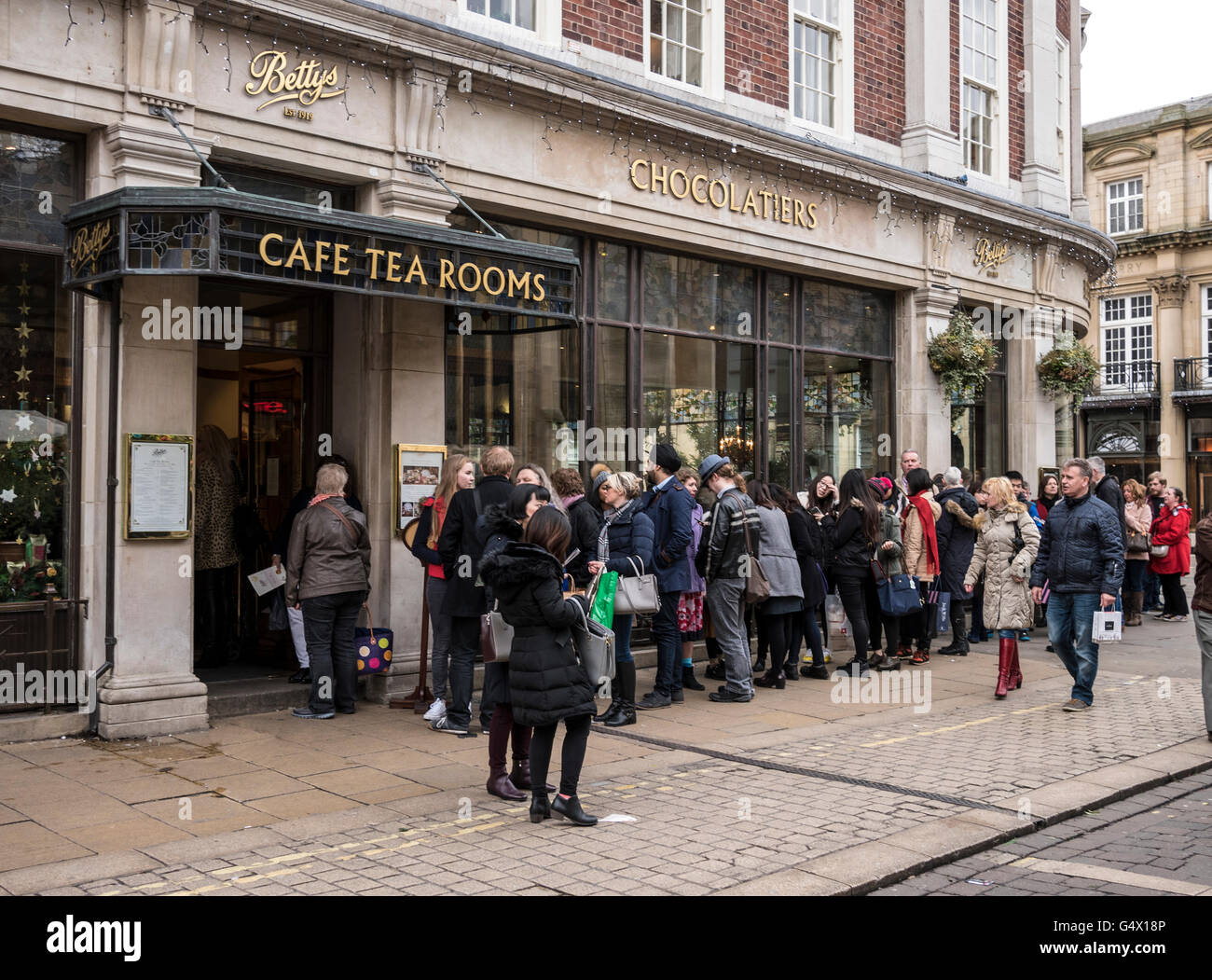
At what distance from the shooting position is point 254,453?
10.9 m

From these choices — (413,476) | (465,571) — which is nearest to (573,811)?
(465,571)

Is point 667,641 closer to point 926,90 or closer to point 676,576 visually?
point 676,576

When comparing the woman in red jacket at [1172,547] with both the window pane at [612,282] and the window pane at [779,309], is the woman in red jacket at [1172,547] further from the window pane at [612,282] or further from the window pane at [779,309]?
the window pane at [612,282]

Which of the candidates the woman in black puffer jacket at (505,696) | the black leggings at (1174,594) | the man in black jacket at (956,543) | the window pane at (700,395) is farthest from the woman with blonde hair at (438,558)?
the black leggings at (1174,594)

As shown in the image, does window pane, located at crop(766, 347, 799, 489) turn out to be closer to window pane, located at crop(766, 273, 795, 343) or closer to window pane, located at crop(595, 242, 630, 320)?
window pane, located at crop(766, 273, 795, 343)

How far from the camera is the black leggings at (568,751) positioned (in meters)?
5.95

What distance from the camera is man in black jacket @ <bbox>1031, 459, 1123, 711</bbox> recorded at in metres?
9.09

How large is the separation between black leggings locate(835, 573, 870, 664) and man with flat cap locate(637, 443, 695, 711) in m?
2.11

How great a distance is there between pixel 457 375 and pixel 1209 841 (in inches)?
267

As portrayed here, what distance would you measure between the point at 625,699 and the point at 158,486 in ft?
12.0

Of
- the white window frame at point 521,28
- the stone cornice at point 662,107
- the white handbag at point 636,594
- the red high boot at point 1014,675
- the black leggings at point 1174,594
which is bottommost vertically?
the red high boot at point 1014,675

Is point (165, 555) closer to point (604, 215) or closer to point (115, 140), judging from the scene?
point (115, 140)

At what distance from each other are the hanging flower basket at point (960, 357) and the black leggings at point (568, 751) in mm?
10323

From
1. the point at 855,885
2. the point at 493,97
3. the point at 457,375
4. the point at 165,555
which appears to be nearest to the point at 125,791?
the point at 165,555
